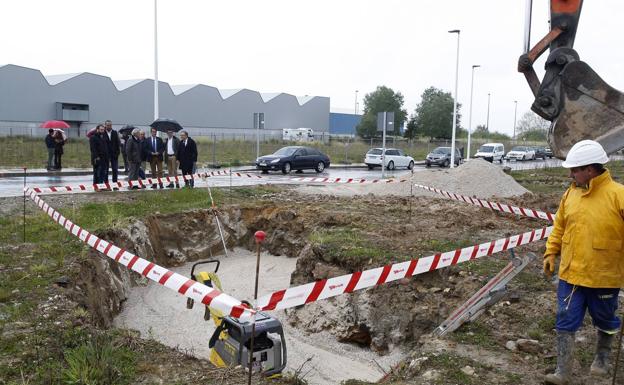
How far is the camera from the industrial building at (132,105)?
48266mm

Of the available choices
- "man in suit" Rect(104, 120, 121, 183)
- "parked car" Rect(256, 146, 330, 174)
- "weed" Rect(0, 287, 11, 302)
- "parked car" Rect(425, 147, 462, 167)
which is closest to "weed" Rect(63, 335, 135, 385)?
"weed" Rect(0, 287, 11, 302)

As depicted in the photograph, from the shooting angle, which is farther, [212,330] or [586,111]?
[212,330]

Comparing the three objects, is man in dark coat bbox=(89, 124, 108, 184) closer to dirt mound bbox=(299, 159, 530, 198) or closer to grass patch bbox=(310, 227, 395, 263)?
dirt mound bbox=(299, 159, 530, 198)

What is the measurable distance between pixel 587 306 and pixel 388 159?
29.8m

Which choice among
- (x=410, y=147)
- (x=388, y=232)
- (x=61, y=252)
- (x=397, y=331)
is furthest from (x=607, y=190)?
(x=410, y=147)

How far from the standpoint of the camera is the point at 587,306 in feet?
14.4

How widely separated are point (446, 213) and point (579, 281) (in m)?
7.94

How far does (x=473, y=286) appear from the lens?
22.9 feet

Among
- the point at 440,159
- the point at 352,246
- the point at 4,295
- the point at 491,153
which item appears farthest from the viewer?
the point at 491,153

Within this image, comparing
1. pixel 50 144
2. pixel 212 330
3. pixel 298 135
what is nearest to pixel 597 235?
pixel 212 330

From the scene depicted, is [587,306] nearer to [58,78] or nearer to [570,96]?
[570,96]

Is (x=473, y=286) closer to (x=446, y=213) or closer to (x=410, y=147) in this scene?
(x=446, y=213)

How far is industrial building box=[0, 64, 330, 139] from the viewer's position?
4827cm

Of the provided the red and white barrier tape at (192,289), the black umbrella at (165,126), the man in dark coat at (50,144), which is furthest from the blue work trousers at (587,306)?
the man in dark coat at (50,144)
